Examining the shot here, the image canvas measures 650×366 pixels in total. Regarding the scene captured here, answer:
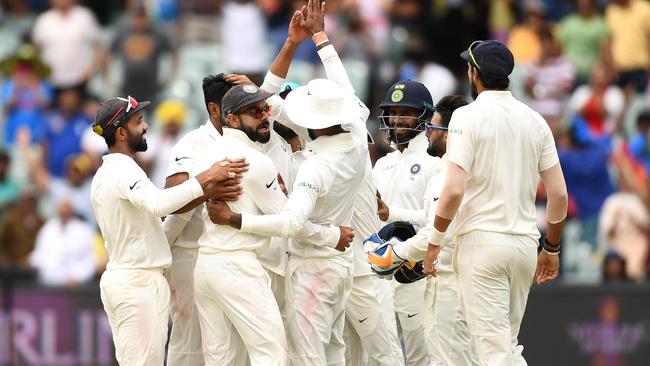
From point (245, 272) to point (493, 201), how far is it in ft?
5.79

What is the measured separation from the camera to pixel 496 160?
973cm

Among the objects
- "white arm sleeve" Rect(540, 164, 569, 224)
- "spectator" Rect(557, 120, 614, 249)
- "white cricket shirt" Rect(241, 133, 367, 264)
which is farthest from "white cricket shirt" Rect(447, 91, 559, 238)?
"spectator" Rect(557, 120, 614, 249)

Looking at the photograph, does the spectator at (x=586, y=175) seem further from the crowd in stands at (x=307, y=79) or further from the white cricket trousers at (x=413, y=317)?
the white cricket trousers at (x=413, y=317)

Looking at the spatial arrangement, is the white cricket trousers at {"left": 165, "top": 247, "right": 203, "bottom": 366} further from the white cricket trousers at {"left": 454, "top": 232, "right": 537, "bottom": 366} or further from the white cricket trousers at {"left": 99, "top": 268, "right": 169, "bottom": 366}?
the white cricket trousers at {"left": 454, "top": 232, "right": 537, "bottom": 366}

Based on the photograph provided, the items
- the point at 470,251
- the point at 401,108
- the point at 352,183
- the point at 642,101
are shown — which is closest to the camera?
the point at 470,251

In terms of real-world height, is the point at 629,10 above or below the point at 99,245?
above

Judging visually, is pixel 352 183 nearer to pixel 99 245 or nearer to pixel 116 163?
pixel 116 163

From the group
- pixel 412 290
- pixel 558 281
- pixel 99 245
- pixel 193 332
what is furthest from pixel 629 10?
pixel 193 332

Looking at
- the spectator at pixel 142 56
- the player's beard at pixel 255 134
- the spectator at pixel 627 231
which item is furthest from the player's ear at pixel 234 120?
the spectator at pixel 142 56

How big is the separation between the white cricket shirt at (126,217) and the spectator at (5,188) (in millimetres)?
8321

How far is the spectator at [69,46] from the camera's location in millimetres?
20141

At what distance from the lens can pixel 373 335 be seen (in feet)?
35.7

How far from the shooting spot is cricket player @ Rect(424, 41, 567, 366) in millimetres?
9664

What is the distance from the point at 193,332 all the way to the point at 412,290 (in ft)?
5.84
